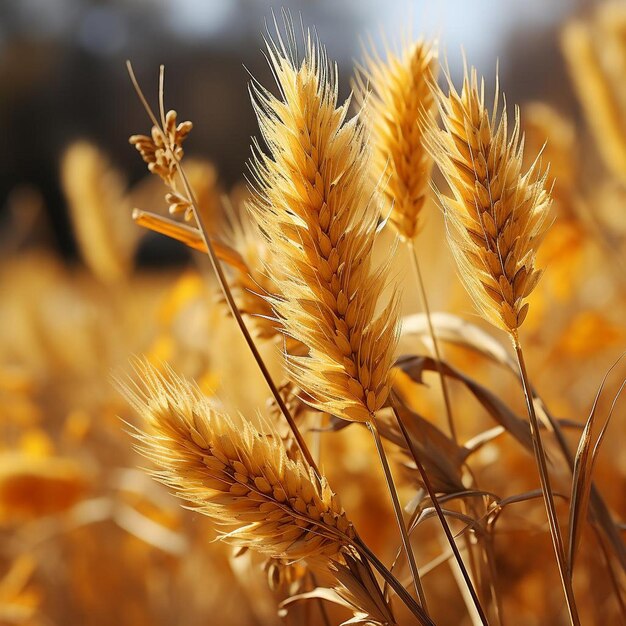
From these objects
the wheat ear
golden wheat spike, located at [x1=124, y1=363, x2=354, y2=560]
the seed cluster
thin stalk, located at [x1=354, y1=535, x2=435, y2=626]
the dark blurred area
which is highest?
the dark blurred area

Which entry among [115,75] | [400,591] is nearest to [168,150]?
[400,591]

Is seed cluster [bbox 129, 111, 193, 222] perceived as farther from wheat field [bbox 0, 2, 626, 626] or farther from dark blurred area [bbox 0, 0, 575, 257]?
dark blurred area [bbox 0, 0, 575, 257]

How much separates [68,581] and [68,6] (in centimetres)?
814

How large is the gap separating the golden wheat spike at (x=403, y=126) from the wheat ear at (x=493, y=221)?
0.09 metres

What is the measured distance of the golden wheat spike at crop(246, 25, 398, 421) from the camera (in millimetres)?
363

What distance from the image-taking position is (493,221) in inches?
14.3

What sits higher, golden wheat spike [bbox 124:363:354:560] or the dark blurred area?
the dark blurred area

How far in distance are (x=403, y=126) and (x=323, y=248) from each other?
15cm

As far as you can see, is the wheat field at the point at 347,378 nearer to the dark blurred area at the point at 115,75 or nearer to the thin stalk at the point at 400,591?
the thin stalk at the point at 400,591

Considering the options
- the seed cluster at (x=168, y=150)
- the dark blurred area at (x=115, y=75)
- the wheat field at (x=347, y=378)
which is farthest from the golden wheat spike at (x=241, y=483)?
the dark blurred area at (x=115, y=75)

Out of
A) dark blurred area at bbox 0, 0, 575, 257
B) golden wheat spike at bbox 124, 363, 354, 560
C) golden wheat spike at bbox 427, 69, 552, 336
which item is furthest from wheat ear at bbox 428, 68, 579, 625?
dark blurred area at bbox 0, 0, 575, 257

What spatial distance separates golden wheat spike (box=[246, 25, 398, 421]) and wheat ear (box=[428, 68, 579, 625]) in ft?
0.14

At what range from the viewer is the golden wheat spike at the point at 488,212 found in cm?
36

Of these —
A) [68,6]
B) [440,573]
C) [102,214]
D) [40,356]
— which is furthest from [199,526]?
[68,6]
